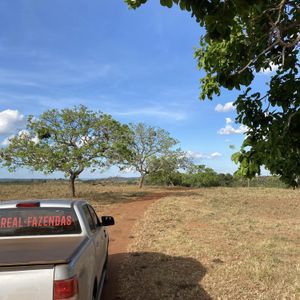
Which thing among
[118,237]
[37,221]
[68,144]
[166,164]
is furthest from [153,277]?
[166,164]

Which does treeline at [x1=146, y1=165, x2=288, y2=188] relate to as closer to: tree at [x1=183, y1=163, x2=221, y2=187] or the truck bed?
tree at [x1=183, y1=163, x2=221, y2=187]

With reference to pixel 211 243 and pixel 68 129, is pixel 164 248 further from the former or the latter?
pixel 68 129

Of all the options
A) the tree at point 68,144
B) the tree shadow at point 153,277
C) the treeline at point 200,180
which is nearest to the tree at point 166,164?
the treeline at point 200,180

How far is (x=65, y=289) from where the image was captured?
3.73 meters

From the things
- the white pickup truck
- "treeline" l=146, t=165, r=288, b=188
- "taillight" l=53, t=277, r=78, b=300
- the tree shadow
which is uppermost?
"treeline" l=146, t=165, r=288, b=188

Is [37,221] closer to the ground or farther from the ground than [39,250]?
farther from the ground

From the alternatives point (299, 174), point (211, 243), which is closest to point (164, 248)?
point (211, 243)

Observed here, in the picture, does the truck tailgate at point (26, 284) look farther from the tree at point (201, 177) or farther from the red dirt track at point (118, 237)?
the tree at point (201, 177)

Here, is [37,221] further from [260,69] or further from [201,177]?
[201,177]

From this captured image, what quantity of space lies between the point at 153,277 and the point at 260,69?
14.3ft

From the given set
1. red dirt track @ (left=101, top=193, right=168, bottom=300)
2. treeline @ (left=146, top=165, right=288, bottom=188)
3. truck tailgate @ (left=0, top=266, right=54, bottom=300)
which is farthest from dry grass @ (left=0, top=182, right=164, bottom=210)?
truck tailgate @ (left=0, top=266, right=54, bottom=300)

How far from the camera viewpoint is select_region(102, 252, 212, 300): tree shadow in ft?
23.9

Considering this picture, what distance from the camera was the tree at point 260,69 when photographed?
450cm

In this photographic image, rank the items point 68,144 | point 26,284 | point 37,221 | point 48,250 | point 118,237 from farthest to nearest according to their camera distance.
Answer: point 68,144 < point 118,237 < point 37,221 < point 48,250 < point 26,284
